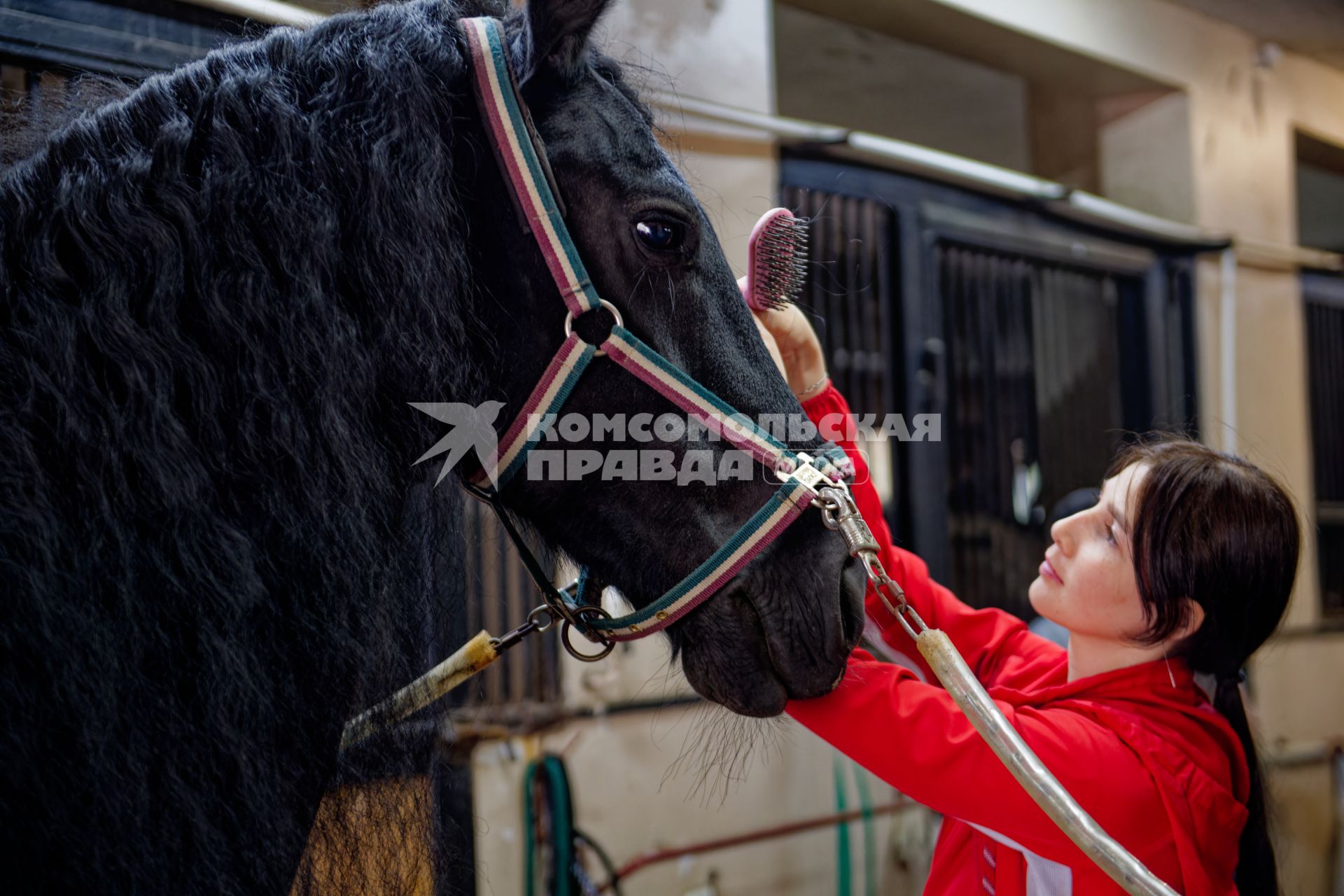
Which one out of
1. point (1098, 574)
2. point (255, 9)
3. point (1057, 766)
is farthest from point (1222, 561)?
point (255, 9)

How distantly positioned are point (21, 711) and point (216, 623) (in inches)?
4.8

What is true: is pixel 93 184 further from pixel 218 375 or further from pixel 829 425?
pixel 829 425

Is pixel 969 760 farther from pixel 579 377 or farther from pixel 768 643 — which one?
pixel 579 377

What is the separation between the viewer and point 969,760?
88 cm

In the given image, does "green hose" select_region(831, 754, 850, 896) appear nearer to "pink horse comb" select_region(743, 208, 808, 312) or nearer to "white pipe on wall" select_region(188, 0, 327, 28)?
"pink horse comb" select_region(743, 208, 808, 312)

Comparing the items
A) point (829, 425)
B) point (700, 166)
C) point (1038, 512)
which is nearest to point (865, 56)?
point (700, 166)

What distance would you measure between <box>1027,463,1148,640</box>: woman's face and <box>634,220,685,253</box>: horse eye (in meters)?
0.57

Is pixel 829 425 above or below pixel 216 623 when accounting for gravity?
above

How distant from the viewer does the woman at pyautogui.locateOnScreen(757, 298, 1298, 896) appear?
887 millimetres

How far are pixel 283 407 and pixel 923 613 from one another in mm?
816

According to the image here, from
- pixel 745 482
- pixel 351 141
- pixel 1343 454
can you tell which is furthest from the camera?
pixel 1343 454

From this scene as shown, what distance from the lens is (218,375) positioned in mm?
676

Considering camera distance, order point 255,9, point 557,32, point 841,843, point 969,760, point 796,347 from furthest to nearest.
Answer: point 841,843, point 255,9, point 796,347, point 969,760, point 557,32

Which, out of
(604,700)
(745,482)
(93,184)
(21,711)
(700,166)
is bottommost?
(604,700)
